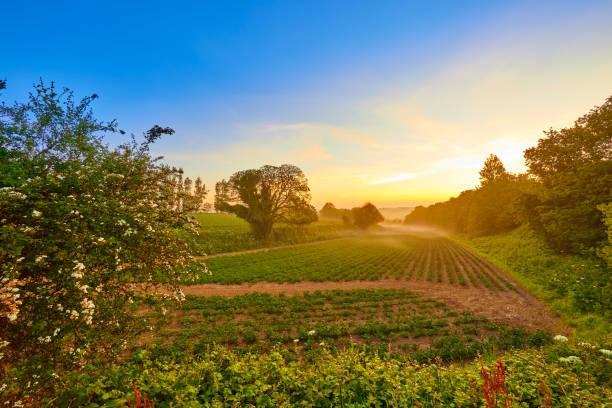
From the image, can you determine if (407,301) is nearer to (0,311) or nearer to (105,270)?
(105,270)

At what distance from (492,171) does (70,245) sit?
71.1 m

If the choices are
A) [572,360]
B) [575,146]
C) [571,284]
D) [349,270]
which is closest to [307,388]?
[572,360]

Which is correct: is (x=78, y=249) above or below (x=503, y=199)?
below

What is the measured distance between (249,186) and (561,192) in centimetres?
4380

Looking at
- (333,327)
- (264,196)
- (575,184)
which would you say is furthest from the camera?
(264,196)

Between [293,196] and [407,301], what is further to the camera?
[293,196]

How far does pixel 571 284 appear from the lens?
15.4 meters

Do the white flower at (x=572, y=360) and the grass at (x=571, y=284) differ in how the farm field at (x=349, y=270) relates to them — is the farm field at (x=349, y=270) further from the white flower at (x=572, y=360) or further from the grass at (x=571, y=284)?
the white flower at (x=572, y=360)

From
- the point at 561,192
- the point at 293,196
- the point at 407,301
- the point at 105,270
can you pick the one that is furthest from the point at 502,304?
the point at 293,196

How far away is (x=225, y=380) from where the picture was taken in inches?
200

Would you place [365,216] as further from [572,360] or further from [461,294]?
[572,360]

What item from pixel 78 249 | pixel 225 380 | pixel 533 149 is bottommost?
pixel 225 380

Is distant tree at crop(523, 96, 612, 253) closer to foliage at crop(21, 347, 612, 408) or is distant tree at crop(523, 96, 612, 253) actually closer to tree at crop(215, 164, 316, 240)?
foliage at crop(21, 347, 612, 408)

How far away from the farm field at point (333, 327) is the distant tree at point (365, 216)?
77514 millimetres
